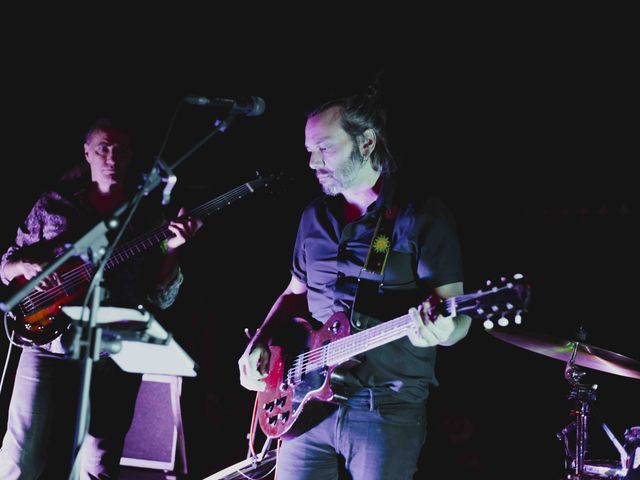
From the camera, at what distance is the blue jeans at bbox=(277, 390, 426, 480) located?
109 inches

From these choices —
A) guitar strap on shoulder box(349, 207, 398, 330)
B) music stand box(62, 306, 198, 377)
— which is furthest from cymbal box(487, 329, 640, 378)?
music stand box(62, 306, 198, 377)

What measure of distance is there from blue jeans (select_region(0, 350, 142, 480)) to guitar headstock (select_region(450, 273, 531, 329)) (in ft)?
7.04

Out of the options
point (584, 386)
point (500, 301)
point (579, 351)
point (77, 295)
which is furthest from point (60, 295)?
point (584, 386)

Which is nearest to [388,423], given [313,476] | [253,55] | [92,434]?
[313,476]

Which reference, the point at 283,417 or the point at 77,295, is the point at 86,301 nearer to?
the point at 283,417

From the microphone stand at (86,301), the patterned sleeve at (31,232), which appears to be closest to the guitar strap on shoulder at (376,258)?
the microphone stand at (86,301)

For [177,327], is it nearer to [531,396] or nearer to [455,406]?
[455,406]

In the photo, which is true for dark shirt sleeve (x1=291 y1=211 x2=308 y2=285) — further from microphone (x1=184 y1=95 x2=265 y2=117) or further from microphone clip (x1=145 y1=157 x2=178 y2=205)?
microphone clip (x1=145 y1=157 x2=178 y2=205)

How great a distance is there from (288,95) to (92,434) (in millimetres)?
3160

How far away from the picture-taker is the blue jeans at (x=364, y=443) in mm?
2764

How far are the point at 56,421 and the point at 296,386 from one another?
4.58 feet

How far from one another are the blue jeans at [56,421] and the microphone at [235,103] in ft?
5.57

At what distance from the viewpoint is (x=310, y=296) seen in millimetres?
3391

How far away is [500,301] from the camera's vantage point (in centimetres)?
260
